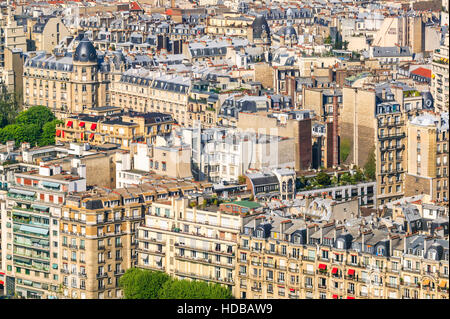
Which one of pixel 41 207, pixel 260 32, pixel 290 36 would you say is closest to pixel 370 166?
pixel 41 207

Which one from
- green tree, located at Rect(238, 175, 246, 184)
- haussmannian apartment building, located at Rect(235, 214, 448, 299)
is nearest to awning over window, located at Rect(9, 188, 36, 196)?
green tree, located at Rect(238, 175, 246, 184)

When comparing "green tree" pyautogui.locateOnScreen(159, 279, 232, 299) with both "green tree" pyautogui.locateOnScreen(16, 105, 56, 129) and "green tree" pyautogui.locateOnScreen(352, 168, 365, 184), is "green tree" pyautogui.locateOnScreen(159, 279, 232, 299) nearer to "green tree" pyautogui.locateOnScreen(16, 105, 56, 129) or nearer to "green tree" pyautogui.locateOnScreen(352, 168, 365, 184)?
"green tree" pyautogui.locateOnScreen(352, 168, 365, 184)

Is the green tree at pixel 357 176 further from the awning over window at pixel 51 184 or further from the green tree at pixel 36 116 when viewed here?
the green tree at pixel 36 116

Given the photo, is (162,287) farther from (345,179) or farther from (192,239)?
(345,179)

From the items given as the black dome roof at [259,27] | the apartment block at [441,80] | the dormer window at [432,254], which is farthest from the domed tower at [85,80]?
the dormer window at [432,254]

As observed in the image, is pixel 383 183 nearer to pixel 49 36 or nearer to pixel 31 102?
pixel 31 102

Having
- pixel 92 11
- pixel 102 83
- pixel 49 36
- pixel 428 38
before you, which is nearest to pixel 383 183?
pixel 102 83
